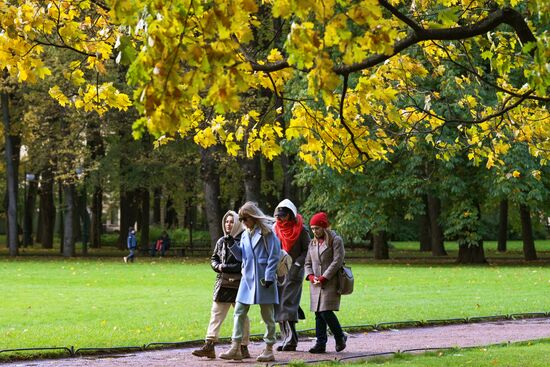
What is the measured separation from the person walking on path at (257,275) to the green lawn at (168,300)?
2.52 m

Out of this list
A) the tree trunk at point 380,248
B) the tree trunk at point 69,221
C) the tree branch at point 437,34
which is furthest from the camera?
the tree trunk at point 69,221

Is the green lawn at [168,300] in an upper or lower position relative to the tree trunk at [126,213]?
lower

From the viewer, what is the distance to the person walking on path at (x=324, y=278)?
13.2 m

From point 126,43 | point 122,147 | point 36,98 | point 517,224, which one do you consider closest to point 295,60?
point 126,43

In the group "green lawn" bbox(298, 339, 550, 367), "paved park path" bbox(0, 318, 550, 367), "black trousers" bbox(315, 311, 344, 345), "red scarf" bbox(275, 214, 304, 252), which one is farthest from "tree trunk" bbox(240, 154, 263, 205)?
"green lawn" bbox(298, 339, 550, 367)

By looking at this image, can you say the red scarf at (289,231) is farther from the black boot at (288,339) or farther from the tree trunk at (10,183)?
the tree trunk at (10,183)

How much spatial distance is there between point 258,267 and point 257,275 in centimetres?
11

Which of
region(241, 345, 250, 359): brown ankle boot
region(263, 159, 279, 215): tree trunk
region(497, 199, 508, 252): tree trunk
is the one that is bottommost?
region(241, 345, 250, 359): brown ankle boot

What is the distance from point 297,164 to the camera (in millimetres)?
40656

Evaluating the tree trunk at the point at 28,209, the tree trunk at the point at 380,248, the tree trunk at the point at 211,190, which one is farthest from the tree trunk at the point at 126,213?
the tree trunk at the point at 380,248

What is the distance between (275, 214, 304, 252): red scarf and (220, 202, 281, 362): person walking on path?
0.99 meters

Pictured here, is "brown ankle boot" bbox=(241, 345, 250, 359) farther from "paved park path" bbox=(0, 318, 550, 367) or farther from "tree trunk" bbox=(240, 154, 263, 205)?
"tree trunk" bbox=(240, 154, 263, 205)

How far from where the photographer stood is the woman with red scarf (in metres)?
13.4

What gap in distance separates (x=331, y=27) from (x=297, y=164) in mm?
33778
